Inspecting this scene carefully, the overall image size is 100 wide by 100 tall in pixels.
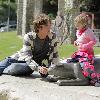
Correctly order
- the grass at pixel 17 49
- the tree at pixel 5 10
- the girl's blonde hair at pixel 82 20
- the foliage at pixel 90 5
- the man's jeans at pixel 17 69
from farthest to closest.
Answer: the tree at pixel 5 10 → the foliage at pixel 90 5 → the grass at pixel 17 49 → the man's jeans at pixel 17 69 → the girl's blonde hair at pixel 82 20

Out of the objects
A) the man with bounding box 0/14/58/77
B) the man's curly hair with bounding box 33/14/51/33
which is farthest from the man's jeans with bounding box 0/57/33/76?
the man's curly hair with bounding box 33/14/51/33

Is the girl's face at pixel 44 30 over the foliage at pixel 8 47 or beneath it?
over

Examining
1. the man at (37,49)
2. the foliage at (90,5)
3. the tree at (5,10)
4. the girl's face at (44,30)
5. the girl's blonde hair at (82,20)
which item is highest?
the girl's blonde hair at (82,20)

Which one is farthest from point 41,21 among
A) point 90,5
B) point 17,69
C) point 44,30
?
point 90,5

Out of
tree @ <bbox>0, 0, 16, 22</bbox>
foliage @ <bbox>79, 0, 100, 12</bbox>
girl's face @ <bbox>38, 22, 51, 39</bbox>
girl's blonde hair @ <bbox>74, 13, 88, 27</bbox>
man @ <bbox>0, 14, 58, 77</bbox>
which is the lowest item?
tree @ <bbox>0, 0, 16, 22</bbox>

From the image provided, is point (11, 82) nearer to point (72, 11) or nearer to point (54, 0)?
point (72, 11)

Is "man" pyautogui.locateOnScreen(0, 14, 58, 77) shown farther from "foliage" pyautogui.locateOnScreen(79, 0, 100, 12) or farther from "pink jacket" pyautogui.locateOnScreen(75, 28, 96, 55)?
"foliage" pyautogui.locateOnScreen(79, 0, 100, 12)

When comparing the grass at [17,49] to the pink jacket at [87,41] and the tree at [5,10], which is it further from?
the tree at [5,10]

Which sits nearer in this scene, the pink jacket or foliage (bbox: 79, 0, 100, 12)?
the pink jacket

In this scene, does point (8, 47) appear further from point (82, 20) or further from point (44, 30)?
point (44, 30)

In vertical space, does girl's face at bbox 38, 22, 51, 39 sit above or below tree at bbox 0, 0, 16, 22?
above

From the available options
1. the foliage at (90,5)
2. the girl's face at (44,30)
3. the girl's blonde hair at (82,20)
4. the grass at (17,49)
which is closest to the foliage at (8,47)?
the grass at (17,49)

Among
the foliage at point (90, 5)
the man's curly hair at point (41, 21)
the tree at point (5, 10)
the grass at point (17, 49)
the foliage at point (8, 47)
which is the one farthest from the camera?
the tree at point (5, 10)

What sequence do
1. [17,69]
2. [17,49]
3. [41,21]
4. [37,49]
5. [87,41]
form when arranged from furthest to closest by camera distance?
[17,49]
[87,41]
[17,69]
[37,49]
[41,21]
